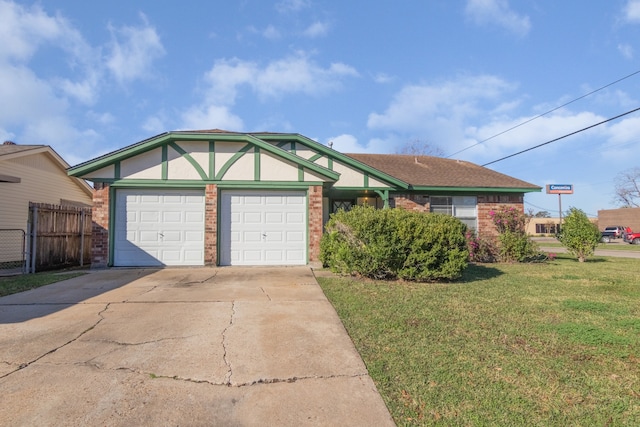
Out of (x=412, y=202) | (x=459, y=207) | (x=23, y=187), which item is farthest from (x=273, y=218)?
(x=23, y=187)

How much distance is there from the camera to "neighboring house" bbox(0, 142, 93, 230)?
41.4ft

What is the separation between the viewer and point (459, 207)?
1337 centimetres

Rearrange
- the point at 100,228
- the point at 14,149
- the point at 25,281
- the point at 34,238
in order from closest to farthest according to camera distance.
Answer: the point at 25,281, the point at 34,238, the point at 100,228, the point at 14,149

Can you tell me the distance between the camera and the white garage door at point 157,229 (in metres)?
10.1

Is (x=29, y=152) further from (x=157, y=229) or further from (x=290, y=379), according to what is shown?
(x=290, y=379)

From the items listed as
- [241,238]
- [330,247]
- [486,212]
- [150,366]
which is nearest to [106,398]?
[150,366]

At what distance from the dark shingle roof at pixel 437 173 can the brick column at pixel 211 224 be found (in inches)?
260

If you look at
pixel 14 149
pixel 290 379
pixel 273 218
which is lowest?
pixel 290 379

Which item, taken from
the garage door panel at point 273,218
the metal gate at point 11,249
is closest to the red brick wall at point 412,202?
the garage door panel at point 273,218

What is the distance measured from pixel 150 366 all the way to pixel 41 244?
8.98 m

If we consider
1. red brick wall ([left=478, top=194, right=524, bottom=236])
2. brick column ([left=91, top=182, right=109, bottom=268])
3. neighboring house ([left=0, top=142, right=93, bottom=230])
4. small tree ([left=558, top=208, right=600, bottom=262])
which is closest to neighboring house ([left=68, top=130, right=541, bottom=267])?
brick column ([left=91, top=182, right=109, bottom=268])

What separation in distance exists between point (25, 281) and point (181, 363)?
23.0 feet

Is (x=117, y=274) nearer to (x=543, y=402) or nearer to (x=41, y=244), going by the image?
(x=41, y=244)

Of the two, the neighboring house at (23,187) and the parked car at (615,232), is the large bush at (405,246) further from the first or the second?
the parked car at (615,232)
